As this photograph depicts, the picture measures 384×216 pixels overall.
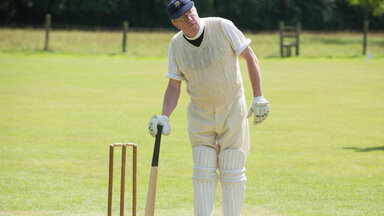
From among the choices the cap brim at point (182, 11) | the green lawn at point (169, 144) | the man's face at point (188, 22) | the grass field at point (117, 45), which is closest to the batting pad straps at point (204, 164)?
the man's face at point (188, 22)

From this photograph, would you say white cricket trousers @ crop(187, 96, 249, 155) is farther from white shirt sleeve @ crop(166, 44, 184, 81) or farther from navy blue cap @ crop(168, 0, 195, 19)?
navy blue cap @ crop(168, 0, 195, 19)

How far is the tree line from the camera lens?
5269 cm

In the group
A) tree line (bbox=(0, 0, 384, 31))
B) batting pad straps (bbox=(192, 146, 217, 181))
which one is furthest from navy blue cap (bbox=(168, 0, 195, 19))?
tree line (bbox=(0, 0, 384, 31))

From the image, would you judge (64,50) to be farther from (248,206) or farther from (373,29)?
(373,29)

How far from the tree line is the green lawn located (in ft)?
113

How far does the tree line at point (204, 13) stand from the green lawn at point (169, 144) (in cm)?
3434

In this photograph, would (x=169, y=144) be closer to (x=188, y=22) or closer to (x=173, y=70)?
(x=173, y=70)

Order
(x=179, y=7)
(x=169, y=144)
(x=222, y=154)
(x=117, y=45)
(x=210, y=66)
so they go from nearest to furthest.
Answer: (x=179, y=7)
(x=210, y=66)
(x=222, y=154)
(x=169, y=144)
(x=117, y=45)

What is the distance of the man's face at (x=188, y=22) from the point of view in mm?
4477

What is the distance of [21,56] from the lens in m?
25.0

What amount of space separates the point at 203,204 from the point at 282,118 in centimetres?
756

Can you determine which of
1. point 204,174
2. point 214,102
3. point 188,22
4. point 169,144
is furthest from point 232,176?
point 169,144

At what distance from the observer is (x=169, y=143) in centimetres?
955

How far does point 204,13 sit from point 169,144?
4575 cm
